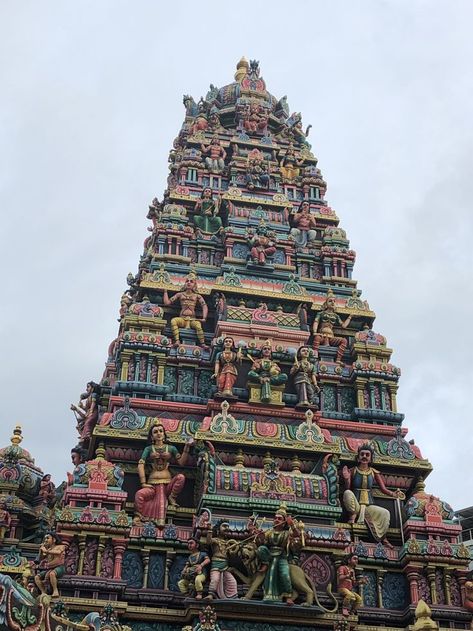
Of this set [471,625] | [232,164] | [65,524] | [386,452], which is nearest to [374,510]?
[386,452]

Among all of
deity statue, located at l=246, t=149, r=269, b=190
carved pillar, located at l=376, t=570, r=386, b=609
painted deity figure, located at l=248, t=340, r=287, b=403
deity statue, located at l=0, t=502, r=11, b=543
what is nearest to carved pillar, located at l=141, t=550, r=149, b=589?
carved pillar, located at l=376, t=570, r=386, b=609

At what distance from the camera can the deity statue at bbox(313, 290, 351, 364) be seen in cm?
2753

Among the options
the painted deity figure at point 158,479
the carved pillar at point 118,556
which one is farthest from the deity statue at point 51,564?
the painted deity figure at point 158,479

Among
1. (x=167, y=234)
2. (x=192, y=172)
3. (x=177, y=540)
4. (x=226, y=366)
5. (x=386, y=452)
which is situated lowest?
(x=177, y=540)

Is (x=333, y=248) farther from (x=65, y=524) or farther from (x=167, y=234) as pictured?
(x=65, y=524)

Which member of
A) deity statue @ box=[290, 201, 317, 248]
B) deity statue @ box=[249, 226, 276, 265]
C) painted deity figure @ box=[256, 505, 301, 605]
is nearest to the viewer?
painted deity figure @ box=[256, 505, 301, 605]

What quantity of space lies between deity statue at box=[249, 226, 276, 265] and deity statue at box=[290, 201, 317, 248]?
174cm

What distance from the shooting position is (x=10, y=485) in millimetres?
26250

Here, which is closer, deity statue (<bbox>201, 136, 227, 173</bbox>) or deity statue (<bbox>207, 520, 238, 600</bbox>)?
deity statue (<bbox>207, 520, 238, 600</bbox>)

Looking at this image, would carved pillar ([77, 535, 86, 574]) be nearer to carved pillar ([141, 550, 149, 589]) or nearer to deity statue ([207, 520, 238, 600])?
carved pillar ([141, 550, 149, 589])

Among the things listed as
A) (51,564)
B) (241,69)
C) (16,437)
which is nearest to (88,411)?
(16,437)

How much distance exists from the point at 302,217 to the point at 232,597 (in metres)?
16.1

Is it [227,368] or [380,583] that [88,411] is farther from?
[380,583]

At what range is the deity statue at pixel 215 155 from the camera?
3388 centimetres
